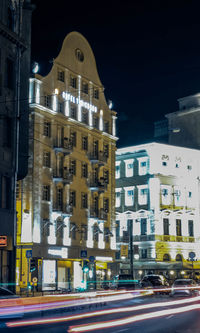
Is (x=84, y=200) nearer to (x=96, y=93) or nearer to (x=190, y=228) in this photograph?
(x=96, y=93)

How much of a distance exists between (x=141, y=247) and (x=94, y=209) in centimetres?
1449

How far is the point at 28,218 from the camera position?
54062 mm

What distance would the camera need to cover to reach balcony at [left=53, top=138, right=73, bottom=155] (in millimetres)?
58325

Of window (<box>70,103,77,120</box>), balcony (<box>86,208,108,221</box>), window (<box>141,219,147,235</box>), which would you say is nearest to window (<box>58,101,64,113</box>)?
window (<box>70,103,77,120</box>)

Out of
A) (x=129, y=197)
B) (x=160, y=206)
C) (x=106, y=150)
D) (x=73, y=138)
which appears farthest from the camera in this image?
(x=129, y=197)

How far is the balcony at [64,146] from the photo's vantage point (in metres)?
58.3

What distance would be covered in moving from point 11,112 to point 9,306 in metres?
20.8

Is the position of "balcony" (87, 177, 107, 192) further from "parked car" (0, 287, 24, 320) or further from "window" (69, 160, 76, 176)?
"parked car" (0, 287, 24, 320)

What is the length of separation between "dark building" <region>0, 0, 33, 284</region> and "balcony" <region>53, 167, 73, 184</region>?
17.0 metres

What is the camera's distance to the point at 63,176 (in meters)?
58.8

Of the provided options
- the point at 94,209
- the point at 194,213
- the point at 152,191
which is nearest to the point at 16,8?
the point at 94,209

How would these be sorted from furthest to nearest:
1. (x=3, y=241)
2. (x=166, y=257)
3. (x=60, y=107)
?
(x=166, y=257), (x=60, y=107), (x=3, y=241)

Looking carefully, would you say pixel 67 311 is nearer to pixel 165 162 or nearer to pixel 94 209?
pixel 94 209

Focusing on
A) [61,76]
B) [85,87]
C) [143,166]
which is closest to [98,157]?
[85,87]
